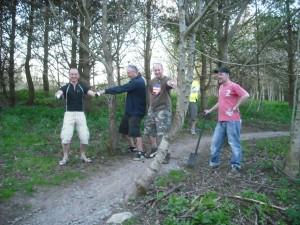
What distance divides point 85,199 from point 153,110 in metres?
2.75

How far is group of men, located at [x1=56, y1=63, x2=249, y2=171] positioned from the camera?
7434 mm

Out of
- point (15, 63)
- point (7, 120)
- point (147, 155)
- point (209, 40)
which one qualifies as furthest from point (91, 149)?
point (15, 63)

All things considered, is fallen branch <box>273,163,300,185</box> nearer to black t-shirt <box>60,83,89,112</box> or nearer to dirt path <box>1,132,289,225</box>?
dirt path <box>1,132,289,225</box>

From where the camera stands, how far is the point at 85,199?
6543 millimetres

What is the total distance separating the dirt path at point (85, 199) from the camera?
5827 mm

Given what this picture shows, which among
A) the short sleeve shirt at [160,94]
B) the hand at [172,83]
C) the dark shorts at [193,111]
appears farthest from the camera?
the dark shorts at [193,111]

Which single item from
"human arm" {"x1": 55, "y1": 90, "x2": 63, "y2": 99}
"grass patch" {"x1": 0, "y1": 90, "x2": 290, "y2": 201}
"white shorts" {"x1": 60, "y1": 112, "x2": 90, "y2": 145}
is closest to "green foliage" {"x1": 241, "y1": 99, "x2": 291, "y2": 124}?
"grass patch" {"x1": 0, "y1": 90, "x2": 290, "y2": 201}

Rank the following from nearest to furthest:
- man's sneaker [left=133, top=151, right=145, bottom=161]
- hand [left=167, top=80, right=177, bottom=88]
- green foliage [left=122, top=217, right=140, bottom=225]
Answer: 1. green foliage [left=122, top=217, right=140, bottom=225]
2. hand [left=167, top=80, right=177, bottom=88]
3. man's sneaker [left=133, top=151, right=145, bottom=161]

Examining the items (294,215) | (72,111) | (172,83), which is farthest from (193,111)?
(294,215)

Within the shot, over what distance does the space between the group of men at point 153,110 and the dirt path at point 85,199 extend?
802mm

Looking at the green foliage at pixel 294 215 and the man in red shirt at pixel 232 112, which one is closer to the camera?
the green foliage at pixel 294 215

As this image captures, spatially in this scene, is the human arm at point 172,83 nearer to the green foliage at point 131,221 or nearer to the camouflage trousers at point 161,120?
the camouflage trousers at point 161,120

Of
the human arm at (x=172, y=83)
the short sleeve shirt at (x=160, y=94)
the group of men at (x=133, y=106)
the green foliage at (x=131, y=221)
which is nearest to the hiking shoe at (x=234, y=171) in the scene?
the group of men at (x=133, y=106)

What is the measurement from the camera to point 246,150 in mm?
9797
